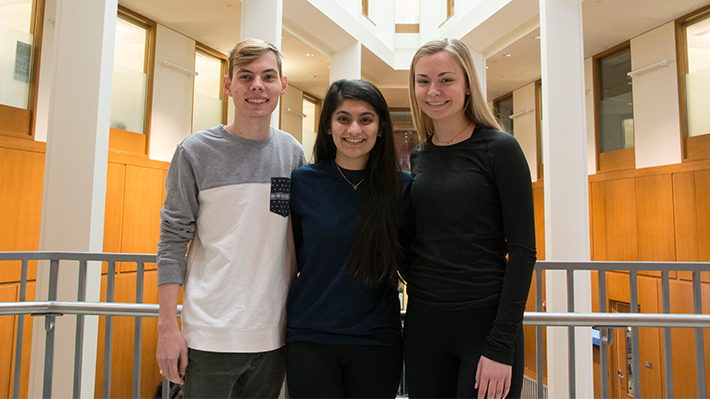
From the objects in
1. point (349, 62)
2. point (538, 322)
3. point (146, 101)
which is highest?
point (349, 62)

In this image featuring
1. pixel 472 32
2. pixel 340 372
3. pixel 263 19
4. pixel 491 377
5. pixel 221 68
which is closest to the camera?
pixel 491 377

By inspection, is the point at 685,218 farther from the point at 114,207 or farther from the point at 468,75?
the point at 114,207

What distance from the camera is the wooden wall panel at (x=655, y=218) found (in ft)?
25.1

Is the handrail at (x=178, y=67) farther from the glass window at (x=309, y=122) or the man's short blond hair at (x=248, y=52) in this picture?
the man's short blond hair at (x=248, y=52)

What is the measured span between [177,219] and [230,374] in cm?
54

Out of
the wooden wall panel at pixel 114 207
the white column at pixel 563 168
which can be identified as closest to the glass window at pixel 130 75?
the wooden wall panel at pixel 114 207

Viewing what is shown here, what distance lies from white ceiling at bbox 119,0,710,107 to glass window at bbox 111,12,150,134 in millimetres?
361

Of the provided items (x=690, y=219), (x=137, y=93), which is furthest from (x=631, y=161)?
(x=137, y=93)

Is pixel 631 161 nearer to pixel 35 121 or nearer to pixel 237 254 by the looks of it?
pixel 237 254

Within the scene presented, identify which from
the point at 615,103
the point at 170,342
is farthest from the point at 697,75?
the point at 170,342

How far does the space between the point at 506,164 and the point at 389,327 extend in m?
0.63

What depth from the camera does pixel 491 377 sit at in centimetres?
122

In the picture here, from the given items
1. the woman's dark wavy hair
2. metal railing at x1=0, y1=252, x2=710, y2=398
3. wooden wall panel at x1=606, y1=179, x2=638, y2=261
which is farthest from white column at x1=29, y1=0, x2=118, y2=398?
wooden wall panel at x1=606, y1=179, x2=638, y2=261

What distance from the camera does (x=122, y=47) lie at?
284 inches
